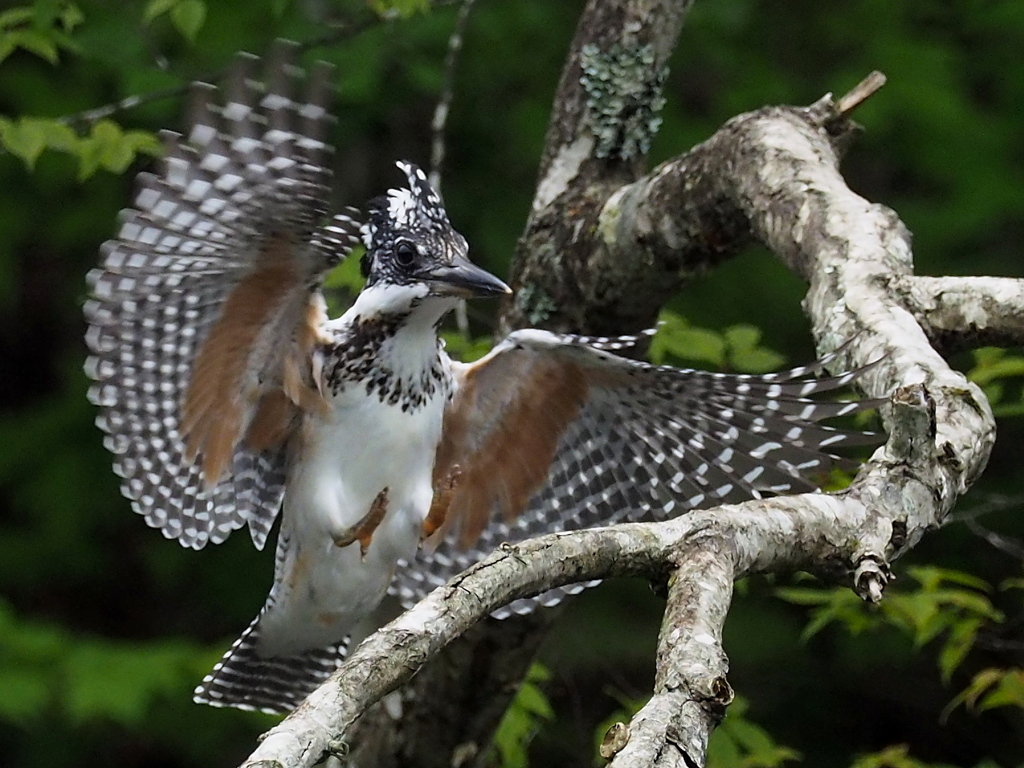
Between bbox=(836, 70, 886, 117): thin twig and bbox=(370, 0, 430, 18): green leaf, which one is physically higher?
bbox=(370, 0, 430, 18): green leaf

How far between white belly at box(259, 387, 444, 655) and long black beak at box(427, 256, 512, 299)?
0.35m

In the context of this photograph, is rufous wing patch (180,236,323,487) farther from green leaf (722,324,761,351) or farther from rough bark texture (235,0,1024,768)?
green leaf (722,324,761,351)

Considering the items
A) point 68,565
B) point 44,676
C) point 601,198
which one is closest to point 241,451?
point 601,198

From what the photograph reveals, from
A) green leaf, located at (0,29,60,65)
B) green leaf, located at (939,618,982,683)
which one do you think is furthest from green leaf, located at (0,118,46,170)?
green leaf, located at (939,618,982,683)

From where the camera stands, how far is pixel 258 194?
2543mm

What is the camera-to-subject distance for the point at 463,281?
284 cm

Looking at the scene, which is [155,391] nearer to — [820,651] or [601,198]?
[601,198]

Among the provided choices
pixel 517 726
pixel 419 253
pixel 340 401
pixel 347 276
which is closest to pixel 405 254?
pixel 419 253

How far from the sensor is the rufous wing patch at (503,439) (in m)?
3.18

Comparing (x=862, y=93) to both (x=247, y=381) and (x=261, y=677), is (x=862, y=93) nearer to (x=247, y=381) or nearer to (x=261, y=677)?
(x=247, y=381)

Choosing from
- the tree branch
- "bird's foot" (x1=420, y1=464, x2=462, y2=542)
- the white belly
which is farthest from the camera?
"bird's foot" (x1=420, y1=464, x2=462, y2=542)

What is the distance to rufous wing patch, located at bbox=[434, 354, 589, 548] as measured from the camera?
3184 mm

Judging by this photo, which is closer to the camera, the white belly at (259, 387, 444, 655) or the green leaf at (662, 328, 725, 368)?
the white belly at (259, 387, 444, 655)

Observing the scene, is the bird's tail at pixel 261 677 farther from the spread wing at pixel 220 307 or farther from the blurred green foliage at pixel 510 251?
the blurred green foliage at pixel 510 251
